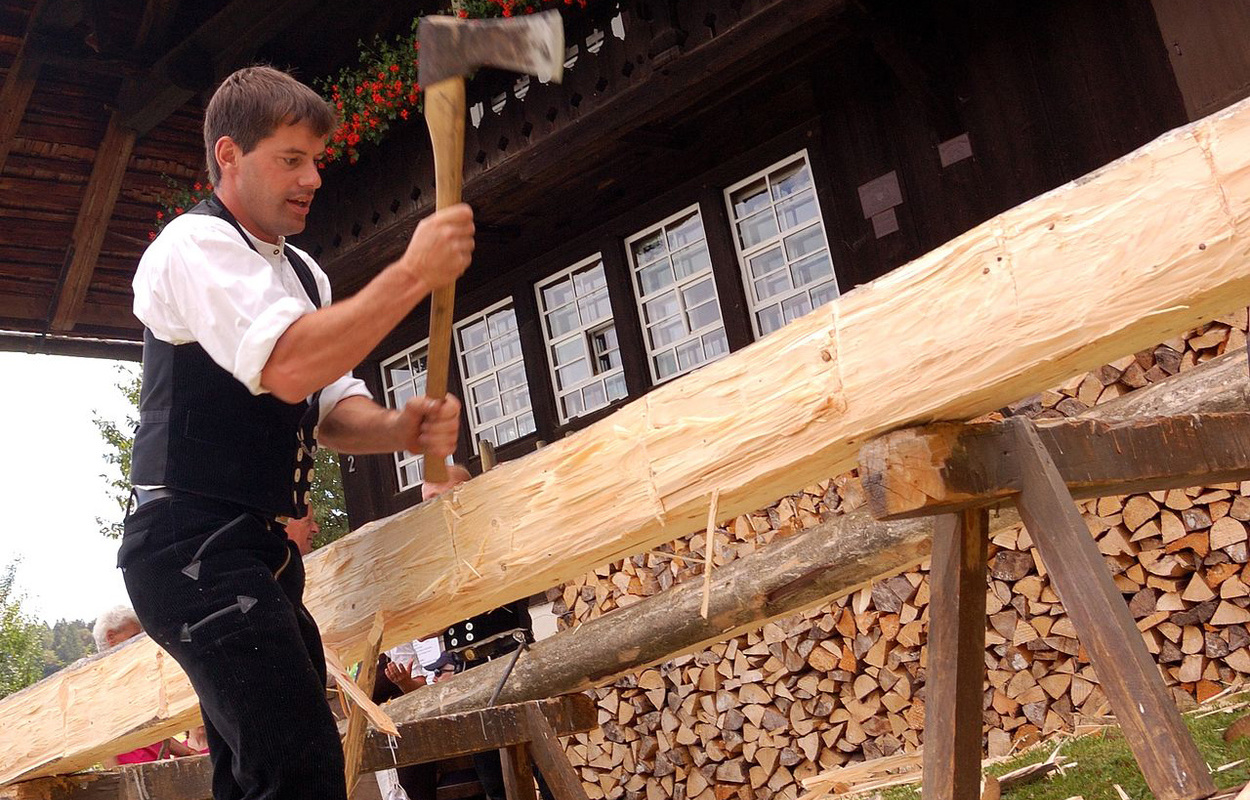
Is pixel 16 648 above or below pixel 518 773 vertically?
above

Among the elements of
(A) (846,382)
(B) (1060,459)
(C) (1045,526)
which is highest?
(A) (846,382)

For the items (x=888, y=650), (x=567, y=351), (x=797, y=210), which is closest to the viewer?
(x=888, y=650)

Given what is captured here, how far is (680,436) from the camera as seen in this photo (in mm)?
2293

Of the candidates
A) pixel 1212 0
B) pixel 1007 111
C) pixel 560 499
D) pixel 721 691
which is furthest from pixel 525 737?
pixel 1212 0

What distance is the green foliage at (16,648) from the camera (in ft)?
80.2

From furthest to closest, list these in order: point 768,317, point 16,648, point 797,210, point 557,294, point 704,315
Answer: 1. point 16,648
2. point 557,294
3. point 704,315
4. point 768,317
5. point 797,210

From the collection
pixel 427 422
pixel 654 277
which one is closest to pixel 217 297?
pixel 427 422

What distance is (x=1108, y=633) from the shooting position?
7.59 ft

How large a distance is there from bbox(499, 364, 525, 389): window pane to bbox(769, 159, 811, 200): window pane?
221 cm

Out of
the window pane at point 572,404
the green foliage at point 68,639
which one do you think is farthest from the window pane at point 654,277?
the green foliage at point 68,639

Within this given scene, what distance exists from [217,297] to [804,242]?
496 cm

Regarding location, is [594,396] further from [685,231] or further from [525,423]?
[685,231]

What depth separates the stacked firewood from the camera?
4836 millimetres

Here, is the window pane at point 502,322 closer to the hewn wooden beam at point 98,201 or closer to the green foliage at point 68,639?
the hewn wooden beam at point 98,201
